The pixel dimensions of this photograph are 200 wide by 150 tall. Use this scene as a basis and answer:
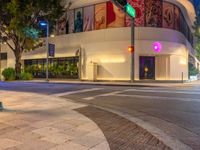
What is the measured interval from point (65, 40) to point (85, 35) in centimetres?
316

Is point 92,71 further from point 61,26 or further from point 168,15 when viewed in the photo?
point 168,15

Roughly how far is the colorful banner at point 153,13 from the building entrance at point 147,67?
349 cm

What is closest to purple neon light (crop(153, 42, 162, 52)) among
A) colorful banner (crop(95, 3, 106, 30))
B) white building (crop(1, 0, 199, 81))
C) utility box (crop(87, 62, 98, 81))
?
Result: white building (crop(1, 0, 199, 81))

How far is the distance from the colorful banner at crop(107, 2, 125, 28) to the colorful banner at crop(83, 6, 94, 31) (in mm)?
2318

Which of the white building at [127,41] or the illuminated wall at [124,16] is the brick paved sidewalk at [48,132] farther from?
the illuminated wall at [124,16]

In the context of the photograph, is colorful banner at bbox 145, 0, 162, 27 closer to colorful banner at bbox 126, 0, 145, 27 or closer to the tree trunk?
colorful banner at bbox 126, 0, 145, 27

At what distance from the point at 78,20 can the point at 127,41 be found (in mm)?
7366

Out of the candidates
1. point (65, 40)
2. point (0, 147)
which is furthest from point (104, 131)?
point (65, 40)

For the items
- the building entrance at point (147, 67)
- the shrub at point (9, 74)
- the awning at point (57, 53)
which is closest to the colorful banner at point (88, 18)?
the awning at point (57, 53)

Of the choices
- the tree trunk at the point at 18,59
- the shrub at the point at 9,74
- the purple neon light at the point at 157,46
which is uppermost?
the purple neon light at the point at 157,46

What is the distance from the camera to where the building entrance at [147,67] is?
27.1 meters

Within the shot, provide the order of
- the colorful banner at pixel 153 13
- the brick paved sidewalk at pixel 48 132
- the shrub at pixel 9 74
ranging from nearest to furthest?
the brick paved sidewalk at pixel 48 132 → the colorful banner at pixel 153 13 → the shrub at pixel 9 74

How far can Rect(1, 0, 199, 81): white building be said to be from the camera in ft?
87.6

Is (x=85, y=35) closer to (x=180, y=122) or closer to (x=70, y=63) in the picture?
(x=70, y=63)
